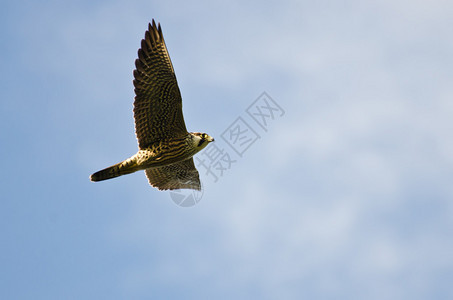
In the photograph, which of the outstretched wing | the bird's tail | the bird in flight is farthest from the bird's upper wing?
the outstretched wing

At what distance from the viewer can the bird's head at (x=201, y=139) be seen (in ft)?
43.9

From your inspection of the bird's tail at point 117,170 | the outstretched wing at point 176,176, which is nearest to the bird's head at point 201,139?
the outstretched wing at point 176,176

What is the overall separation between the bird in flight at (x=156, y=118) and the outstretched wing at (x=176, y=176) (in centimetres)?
110

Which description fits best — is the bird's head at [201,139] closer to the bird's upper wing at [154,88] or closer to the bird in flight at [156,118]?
the bird in flight at [156,118]

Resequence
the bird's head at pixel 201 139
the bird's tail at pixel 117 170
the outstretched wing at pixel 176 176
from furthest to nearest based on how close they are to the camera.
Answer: the outstretched wing at pixel 176 176 < the bird's head at pixel 201 139 < the bird's tail at pixel 117 170

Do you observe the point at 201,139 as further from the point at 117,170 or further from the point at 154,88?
the point at 117,170

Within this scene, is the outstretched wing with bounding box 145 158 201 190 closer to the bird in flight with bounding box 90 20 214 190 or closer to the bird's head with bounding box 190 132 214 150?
the bird in flight with bounding box 90 20 214 190

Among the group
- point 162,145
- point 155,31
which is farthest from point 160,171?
point 155,31

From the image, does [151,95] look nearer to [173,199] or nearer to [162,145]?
[162,145]

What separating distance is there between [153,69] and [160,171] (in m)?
3.24

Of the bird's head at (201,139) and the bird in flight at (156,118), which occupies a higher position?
the bird in flight at (156,118)

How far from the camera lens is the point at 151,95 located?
12.7 meters

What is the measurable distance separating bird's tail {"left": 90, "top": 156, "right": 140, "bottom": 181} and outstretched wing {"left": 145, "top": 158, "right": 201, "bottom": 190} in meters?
1.65

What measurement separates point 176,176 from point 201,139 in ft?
6.51
